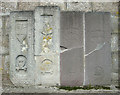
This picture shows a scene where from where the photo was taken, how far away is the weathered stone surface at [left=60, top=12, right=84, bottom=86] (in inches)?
80.8

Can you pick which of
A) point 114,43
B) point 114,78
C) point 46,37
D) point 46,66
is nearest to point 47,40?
point 46,37

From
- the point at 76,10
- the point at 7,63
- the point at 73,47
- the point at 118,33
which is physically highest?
the point at 76,10

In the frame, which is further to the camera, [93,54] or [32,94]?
[93,54]

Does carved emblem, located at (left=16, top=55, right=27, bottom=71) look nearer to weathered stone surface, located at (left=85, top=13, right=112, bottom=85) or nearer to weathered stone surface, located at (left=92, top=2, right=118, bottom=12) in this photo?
weathered stone surface, located at (left=85, top=13, right=112, bottom=85)

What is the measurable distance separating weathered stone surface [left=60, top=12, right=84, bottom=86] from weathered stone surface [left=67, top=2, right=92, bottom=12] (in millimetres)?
201

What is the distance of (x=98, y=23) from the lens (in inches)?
81.3

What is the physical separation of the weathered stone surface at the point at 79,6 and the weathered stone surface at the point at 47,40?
0.95 ft

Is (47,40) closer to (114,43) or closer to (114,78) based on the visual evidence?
(114,43)

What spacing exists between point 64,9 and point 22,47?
32.4 inches

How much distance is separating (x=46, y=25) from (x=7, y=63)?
787mm

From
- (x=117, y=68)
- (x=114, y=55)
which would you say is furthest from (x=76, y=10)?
(x=117, y=68)

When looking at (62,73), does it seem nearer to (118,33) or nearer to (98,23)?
(98,23)

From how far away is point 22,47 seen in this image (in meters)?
2.04

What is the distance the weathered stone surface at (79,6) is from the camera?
2.22 m
